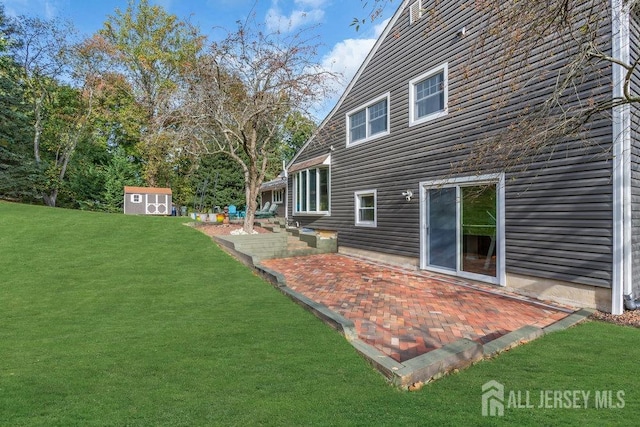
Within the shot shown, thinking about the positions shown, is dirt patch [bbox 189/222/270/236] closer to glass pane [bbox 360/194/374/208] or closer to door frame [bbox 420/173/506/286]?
glass pane [bbox 360/194/374/208]

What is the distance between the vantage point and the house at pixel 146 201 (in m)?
22.4

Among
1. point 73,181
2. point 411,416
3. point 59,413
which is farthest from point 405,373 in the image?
point 73,181

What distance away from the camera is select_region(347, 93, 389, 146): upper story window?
9935 mm

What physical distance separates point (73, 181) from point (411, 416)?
98.5 feet

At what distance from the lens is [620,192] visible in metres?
4.88

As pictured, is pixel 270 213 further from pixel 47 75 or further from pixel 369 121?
pixel 47 75

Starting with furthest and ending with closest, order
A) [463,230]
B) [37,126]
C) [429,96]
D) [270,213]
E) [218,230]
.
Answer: [37,126] < [270,213] < [218,230] < [429,96] < [463,230]

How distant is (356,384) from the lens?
2.77 metres

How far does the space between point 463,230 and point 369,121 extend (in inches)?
204

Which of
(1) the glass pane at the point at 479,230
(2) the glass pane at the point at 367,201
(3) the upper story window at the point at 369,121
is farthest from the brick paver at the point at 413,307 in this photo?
(3) the upper story window at the point at 369,121

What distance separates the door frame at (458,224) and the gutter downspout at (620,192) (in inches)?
69.0

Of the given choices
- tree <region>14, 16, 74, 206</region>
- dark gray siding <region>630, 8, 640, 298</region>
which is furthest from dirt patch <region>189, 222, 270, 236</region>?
tree <region>14, 16, 74, 206</region>

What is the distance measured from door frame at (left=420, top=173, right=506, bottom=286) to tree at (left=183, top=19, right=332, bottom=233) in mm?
6442

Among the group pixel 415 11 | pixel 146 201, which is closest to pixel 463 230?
pixel 415 11
